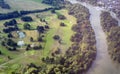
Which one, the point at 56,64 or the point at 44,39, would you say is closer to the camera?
the point at 56,64

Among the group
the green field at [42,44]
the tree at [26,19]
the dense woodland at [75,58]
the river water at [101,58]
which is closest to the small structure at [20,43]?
the green field at [42,44]

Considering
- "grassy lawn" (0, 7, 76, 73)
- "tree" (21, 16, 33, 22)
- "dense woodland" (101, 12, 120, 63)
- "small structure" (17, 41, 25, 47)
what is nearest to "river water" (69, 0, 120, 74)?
"dense woodland" (101, 12, 120, 63)

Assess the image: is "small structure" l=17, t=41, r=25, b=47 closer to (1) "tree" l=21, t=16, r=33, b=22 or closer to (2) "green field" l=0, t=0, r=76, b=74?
(2) "green field" l=0, t=0, r=76, b=74

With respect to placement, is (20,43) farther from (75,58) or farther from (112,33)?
(112,33)

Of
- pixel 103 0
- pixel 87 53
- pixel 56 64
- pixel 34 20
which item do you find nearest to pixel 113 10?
pixel 103 0

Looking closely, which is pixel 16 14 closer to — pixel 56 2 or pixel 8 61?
pixel 56 2

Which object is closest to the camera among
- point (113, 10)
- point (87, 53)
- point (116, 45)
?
point (87, 53)

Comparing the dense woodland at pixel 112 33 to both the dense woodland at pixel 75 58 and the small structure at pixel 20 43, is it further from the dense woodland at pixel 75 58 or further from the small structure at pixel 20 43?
the small structure at pixel 20 43
